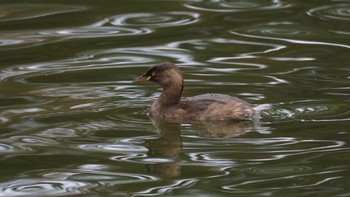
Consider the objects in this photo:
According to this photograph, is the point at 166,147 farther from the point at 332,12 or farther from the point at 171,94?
the point at 332,12

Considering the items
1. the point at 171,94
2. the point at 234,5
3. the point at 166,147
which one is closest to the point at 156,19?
the point at 234,5

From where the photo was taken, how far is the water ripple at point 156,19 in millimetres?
13906

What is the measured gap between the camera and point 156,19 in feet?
46.2

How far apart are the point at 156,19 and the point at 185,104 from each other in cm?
421

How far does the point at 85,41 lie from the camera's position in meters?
13.2

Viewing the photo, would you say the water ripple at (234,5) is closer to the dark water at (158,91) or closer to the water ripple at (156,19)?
the dark water at (158,91)

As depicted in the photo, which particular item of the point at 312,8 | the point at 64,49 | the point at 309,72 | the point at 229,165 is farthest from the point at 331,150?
the point at 312,8

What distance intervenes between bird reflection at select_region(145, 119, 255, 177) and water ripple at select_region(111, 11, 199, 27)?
408 cm

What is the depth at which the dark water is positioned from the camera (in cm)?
803

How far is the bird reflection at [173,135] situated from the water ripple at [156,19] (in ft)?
13.4

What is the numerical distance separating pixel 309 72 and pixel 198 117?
7.04ft

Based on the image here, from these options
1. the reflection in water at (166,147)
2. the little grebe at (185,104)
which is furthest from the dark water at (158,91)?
the little grebe at (185,104)

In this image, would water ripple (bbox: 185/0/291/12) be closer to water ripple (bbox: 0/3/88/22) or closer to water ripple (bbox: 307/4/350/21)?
water ripple (bbox: 307/4/350/21)

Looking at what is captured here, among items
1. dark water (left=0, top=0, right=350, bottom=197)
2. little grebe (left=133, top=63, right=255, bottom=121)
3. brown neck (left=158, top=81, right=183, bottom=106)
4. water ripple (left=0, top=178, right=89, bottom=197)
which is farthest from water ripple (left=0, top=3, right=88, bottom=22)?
water ripple (left=0, top=178, right=89, bottom=197)
